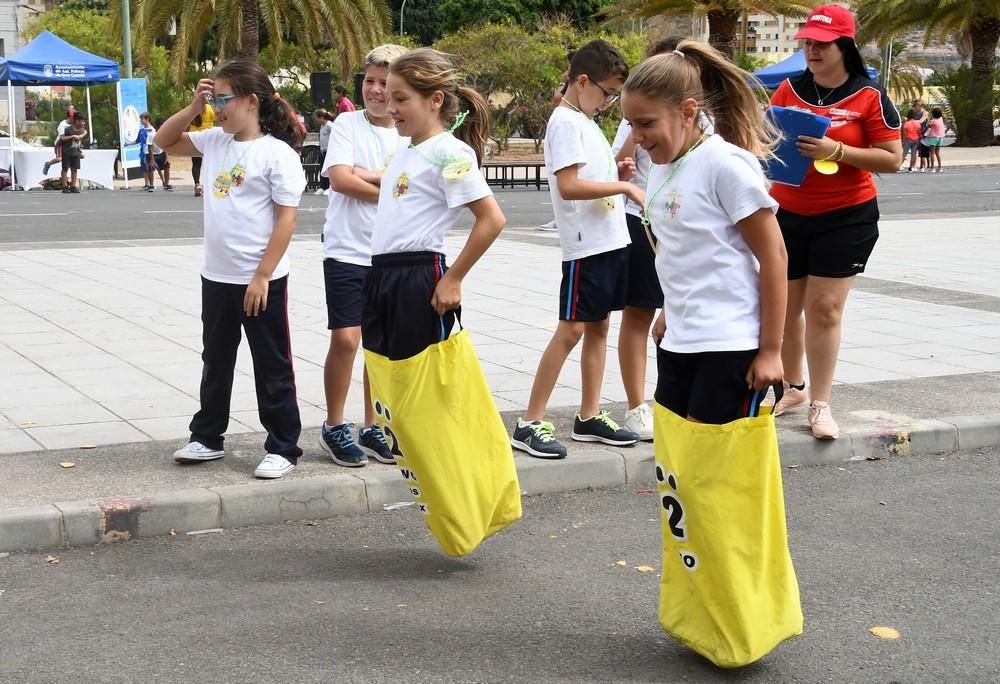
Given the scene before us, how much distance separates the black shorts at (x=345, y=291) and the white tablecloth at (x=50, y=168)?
22955 millimetres

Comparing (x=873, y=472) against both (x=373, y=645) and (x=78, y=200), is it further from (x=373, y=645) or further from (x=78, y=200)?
(x=78, y=200)

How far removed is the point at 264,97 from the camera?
5.32 m

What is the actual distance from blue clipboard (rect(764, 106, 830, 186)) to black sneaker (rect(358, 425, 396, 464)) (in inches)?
79.1

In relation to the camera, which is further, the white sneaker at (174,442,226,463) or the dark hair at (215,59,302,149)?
the white sneaker at (174,442,226,463)

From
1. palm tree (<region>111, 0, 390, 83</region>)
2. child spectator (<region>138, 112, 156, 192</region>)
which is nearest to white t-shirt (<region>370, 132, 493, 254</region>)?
child spectator (<region>138, 112, 156, 192</region>)

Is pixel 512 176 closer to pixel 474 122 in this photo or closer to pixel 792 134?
pixel 792 134

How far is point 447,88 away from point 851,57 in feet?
7.49

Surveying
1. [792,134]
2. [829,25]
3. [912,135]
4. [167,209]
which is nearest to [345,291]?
[792,134]

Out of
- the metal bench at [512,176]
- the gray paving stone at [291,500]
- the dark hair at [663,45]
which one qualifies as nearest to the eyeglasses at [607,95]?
the dark hair at [663,45]

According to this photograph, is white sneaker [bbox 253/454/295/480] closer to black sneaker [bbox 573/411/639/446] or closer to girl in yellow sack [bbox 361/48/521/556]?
girl in yellow sack [bbox 361/48/521/556]

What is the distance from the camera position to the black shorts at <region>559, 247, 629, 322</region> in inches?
226

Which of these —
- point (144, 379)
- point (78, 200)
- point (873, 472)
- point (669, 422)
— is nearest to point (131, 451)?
point (144, 379)

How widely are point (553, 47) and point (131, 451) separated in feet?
116

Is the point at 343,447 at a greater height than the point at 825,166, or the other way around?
the point at 825,166
